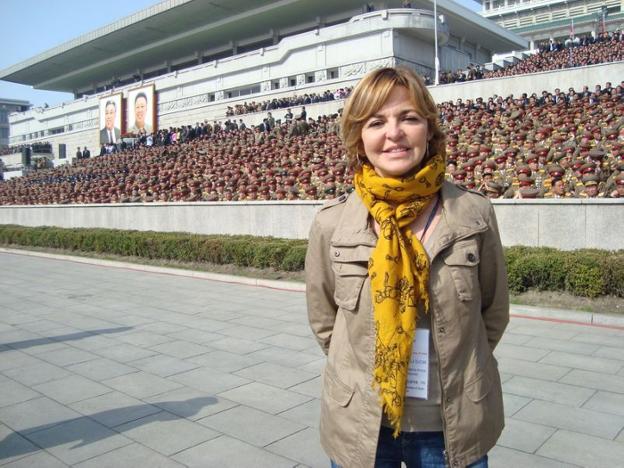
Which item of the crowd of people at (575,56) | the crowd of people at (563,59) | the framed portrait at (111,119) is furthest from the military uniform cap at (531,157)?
the framed portrait at (111,119)

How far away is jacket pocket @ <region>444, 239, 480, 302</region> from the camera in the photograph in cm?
175

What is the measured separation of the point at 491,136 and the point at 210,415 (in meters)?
13.0

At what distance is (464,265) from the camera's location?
177 cm

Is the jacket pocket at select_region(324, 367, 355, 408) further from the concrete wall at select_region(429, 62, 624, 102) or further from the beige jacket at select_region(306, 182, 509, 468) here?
the concrete wall at select_region(429, 62, 624, 102)

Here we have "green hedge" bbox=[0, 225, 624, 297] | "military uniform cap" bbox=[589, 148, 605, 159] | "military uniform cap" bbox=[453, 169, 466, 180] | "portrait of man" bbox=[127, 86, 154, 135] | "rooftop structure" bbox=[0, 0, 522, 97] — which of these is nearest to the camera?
"green hedge" bbox=[0, 225, 624, 297]

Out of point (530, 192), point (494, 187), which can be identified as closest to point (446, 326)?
point (530, 192)

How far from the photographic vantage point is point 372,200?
1876 mm

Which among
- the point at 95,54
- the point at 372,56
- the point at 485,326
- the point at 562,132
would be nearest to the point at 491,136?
the point at 562,132

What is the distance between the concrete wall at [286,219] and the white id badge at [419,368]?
793cm

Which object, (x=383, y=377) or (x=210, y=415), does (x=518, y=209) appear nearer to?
(x=210, y=415)

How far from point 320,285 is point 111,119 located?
155 feet

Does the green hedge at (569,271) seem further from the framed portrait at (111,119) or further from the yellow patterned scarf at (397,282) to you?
the framed portrait at (111,119)

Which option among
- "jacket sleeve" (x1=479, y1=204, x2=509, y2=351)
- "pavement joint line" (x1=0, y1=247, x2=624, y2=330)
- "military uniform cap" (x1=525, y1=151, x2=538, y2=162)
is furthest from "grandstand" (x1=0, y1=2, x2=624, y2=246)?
"jacket sleeve" (x1=479, y1=204, x2=509, y2=351)

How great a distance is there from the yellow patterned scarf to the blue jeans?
8 centimetres
